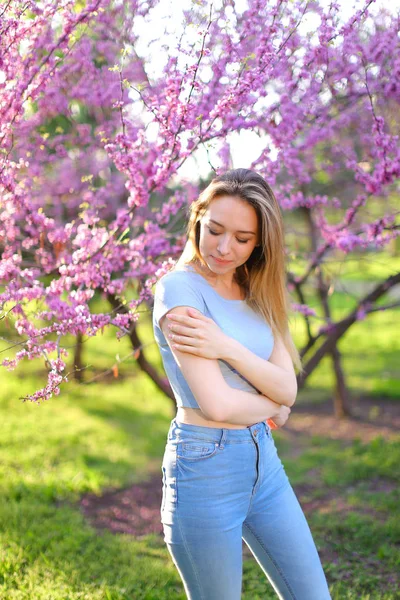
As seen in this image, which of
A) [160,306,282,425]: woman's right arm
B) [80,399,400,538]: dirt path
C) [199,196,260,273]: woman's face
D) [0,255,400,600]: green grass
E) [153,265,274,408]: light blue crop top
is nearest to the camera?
[160,306,282,425]: woman's right arm

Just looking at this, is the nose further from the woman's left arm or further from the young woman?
the woman's left arm

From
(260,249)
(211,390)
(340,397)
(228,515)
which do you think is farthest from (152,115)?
(340,397)

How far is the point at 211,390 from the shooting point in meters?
1.94

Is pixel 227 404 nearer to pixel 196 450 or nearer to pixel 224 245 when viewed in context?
pixel 196 450

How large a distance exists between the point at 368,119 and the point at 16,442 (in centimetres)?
431

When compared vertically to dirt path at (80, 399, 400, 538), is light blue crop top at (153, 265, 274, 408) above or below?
above

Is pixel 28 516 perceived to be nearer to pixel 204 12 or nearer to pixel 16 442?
pixel 16 442

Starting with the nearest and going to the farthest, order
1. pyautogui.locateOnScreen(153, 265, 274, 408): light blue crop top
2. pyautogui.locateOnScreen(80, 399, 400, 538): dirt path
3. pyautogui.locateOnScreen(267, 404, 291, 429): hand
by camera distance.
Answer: pyautogui.locateOnScreen(153, 265, 274, 408): light blue crop top → pyautogui.locateOnScreen(267, 404, 291, 429): hand → pyautogui.locateOnScreen(80, 399, 400, 538): dirt path

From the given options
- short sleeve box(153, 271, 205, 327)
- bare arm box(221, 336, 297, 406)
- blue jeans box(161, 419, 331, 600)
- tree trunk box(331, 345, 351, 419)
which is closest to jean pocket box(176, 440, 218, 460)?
blue jeans box(161, 419, 331, 600)

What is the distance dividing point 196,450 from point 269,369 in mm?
374

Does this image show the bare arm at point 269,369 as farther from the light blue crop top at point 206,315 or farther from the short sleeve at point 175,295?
the short sleeve at point 175,295

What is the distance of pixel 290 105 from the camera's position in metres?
3.57

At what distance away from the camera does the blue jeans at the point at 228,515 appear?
195 centimetres

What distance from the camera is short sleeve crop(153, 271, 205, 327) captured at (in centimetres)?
201
